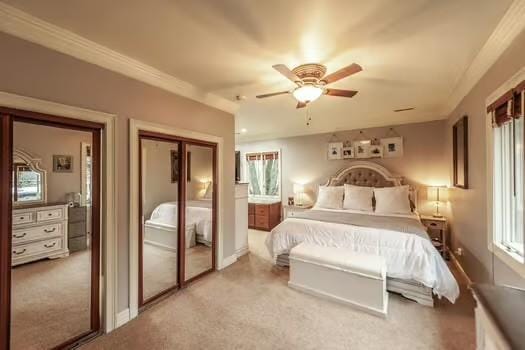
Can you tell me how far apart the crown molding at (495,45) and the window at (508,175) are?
1.37 ft

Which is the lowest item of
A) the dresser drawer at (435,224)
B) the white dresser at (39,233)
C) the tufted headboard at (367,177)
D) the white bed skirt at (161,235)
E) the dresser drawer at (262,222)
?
the dresser drawer at (262,222)

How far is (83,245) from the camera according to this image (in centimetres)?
218

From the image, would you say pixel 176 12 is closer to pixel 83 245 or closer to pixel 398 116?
pixel 83 245

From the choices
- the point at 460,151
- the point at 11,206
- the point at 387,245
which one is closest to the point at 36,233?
the point at 11,206

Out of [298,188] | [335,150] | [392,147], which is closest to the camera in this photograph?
[392,147]

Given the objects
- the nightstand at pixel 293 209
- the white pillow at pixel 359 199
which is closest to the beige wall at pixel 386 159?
the nightstand at pixel 293 209

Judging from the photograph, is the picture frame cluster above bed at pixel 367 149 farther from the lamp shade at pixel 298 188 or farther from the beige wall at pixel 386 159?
the lamp shade at pixel 298 188

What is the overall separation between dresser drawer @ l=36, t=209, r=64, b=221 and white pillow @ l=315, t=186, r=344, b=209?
396 centimetres

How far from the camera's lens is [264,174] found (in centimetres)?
651

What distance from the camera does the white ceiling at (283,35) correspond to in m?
1.62

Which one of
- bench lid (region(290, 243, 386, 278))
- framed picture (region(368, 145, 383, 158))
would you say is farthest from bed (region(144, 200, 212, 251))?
framed picture (region(368, 145, 383, 158))

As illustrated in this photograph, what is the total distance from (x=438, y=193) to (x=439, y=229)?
620mm

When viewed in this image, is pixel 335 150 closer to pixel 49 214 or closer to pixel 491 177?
pixel 491 177

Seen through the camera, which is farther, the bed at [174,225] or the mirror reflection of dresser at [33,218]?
the bed at [174,225]
